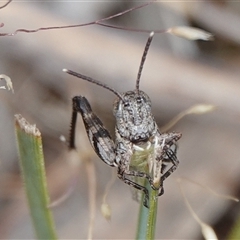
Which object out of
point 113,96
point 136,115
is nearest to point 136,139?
point 136,115

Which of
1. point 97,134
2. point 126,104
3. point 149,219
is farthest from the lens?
point 97,134

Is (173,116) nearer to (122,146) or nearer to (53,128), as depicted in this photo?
(53,128)

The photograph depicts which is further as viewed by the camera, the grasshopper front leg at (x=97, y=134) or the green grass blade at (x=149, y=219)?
the grasshopper front leg at (x=97, y=134)

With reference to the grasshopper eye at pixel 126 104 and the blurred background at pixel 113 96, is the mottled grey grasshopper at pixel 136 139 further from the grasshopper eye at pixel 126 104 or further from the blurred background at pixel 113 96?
the blurred background at pixel 113 96

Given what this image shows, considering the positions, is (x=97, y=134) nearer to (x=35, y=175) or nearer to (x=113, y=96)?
(x=35, y=175)

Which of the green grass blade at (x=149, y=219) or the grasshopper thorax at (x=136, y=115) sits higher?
the grasshopper thorax at (x=136, y=115)

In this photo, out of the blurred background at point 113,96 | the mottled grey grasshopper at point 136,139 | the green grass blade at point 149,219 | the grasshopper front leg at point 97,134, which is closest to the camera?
the green grass blade at point 149,219


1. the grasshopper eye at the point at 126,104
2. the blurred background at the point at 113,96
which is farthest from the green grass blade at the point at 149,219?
the blurred background at the point at 113,96

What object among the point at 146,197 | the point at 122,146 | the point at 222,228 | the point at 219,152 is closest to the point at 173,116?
the point at 219,152
